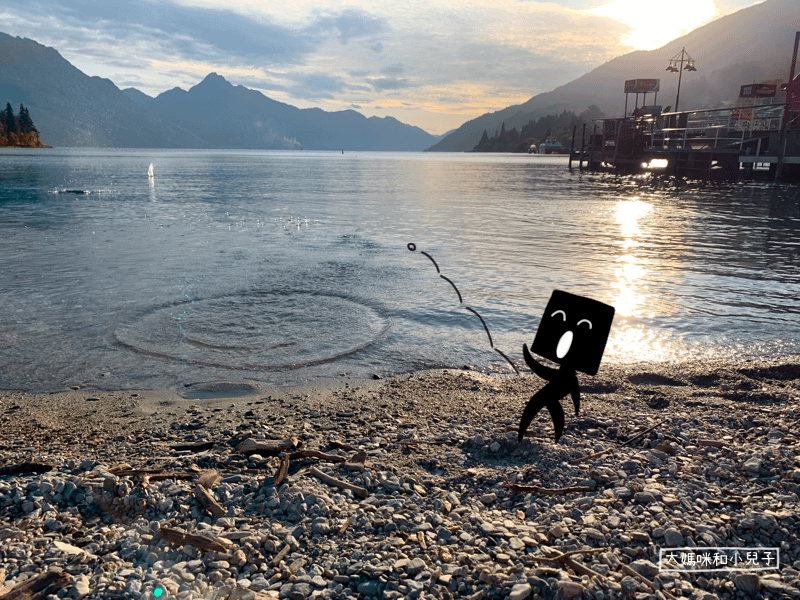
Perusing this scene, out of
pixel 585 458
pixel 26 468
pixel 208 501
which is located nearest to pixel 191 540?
pixel 208 501

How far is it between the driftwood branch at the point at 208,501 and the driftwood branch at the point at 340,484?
82 cm

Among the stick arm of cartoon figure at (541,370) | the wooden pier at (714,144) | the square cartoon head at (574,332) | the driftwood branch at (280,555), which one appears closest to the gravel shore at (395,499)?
the driftwood branch at (280,555)

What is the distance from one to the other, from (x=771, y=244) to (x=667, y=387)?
15775 mm

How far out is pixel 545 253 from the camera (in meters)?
17.6

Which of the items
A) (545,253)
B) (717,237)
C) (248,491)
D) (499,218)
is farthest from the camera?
(499,218)

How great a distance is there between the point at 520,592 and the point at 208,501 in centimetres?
226

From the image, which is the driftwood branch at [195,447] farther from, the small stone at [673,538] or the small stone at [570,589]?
the small stone at [673,538]

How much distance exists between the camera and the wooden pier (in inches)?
1771

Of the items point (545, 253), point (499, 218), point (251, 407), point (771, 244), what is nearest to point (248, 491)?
point (251, 407)

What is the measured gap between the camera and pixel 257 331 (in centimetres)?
948

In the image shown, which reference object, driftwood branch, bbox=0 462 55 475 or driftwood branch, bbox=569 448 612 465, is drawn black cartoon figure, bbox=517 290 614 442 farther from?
driftwood branch, bbox=0 462 55 475

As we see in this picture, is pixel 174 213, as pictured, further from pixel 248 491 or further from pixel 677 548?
pixel 677 548

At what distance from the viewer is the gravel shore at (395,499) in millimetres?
3184

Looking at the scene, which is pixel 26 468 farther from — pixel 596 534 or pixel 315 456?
pixel 596 534
